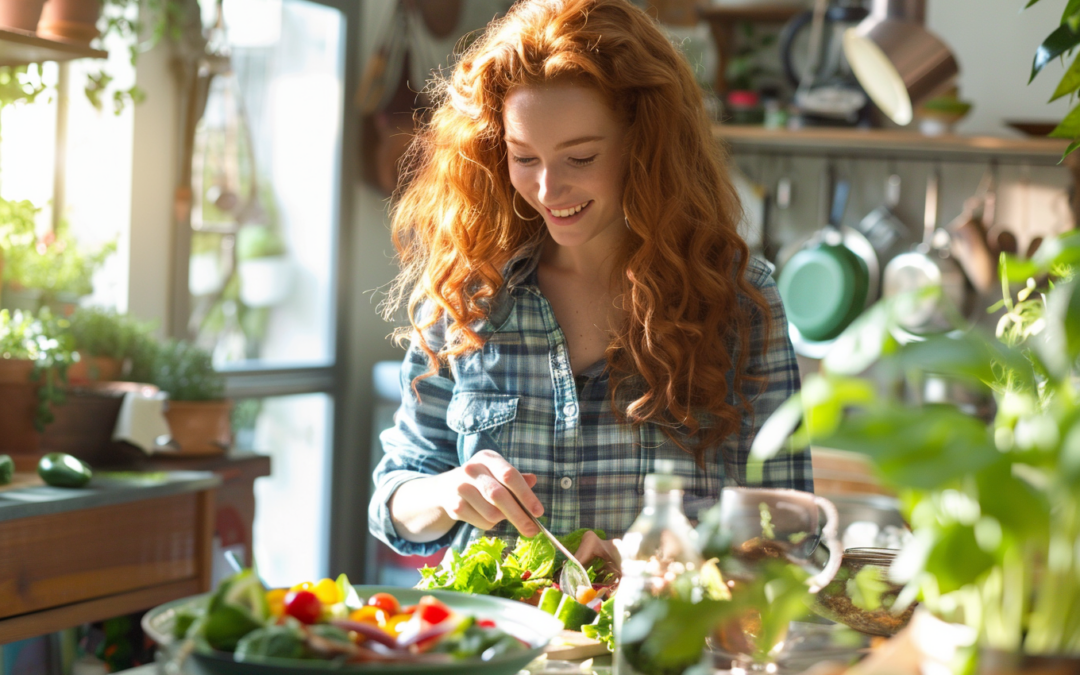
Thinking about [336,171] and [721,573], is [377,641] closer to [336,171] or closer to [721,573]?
[721,573]

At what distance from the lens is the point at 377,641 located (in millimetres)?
713

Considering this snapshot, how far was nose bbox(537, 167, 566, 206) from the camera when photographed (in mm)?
1340

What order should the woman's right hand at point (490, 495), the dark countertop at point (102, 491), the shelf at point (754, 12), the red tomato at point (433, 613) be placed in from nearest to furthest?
the red tomato at point (433, 613) < the woman's right hand at point (490, 495) < the dark countertop at point (102, 491) < the shelf at point (754, 12)

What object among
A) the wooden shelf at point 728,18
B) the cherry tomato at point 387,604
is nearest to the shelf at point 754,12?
the wooden shelf at point 728,18

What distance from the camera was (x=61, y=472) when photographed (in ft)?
6.01

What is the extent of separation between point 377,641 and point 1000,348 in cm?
44

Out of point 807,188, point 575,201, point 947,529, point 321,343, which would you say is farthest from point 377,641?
point 807,188

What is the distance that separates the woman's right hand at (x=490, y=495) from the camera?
1127mm

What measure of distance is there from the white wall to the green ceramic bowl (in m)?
2.91

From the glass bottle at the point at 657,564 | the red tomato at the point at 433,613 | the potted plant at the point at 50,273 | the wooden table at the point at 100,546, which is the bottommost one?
the wooden table at the point at 100,546

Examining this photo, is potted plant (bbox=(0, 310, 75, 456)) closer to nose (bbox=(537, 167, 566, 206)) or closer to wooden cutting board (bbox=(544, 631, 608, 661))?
nose (bbox=(537, 167, 566, 206))

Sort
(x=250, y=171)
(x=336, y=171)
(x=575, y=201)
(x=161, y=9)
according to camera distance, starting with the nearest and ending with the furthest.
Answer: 1. (x=575, y=201)
2. (x=161, y=9)
3. (x=250, y=171)
4. (x=336, y=171)

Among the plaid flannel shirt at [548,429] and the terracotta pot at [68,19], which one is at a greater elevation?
the terracotta pot at [68,19]

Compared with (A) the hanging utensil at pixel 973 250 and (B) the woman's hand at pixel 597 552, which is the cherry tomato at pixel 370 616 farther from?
(A) the hanging utensil at pixel 973 250
